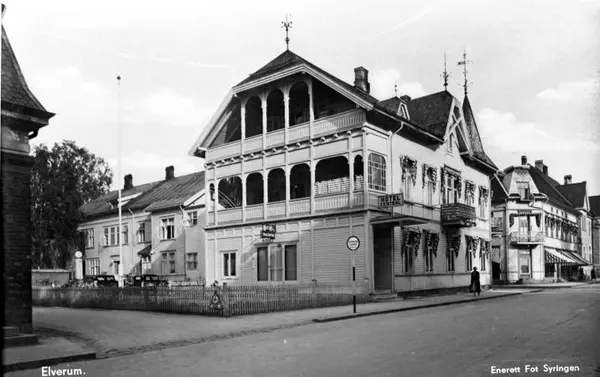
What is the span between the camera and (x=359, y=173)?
93.5 feet

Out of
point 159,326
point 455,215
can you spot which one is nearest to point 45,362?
point 159,326

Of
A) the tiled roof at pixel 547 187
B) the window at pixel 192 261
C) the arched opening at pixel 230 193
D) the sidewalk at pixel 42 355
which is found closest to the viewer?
the sidewalk at pixel 42 355

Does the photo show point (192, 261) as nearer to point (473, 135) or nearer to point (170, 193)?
point (170, 193)

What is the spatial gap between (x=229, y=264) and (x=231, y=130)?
24.8ft

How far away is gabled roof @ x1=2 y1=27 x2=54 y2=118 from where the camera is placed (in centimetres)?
1267

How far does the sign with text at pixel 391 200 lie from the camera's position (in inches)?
1053

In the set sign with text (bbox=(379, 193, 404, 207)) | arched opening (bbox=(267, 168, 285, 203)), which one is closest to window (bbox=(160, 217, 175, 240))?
arched opening (bbox=(267, 168, 285, 203))

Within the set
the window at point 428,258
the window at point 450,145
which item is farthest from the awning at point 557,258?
the window at point 428,258

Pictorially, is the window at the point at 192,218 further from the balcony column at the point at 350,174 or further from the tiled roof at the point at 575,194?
the tiled roof at the point at 575,194

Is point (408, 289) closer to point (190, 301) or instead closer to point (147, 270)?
point (190, 301)

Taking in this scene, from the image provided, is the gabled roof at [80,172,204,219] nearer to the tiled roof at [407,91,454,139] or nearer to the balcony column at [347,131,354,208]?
the tiled roof at [407,91,454,139]

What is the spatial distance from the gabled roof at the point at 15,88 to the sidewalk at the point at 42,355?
5087 mm

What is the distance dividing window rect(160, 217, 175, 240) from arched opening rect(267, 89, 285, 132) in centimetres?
1598

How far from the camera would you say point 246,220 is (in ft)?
106
